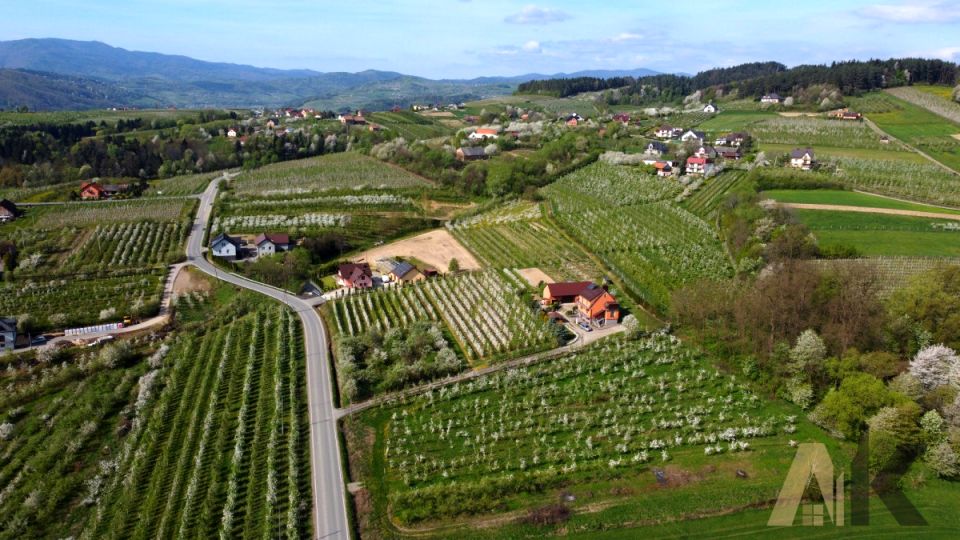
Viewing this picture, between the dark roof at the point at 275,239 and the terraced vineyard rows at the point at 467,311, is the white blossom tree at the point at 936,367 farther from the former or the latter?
the dark roof at the point at 275,239

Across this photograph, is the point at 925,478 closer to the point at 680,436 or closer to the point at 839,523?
the point at 839,523

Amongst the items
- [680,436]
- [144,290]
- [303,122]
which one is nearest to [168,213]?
[144,290]

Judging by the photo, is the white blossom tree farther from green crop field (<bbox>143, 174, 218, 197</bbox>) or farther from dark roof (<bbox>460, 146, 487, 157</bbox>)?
green crop field (<bbox>143, 174, 218, 197</bbox>)

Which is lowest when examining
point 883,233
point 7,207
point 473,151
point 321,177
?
point 7,207

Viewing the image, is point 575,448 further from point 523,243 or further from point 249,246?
point 249,246

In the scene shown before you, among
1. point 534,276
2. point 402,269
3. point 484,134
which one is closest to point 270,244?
point 402,269

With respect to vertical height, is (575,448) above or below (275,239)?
below

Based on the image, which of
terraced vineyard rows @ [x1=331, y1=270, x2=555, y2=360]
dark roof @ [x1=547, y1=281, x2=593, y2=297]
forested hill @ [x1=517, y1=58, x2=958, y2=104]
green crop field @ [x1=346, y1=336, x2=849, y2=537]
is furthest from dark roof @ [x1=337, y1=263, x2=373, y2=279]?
forested hill @ [x1=517, y1=58, x2=958, y2=104]
